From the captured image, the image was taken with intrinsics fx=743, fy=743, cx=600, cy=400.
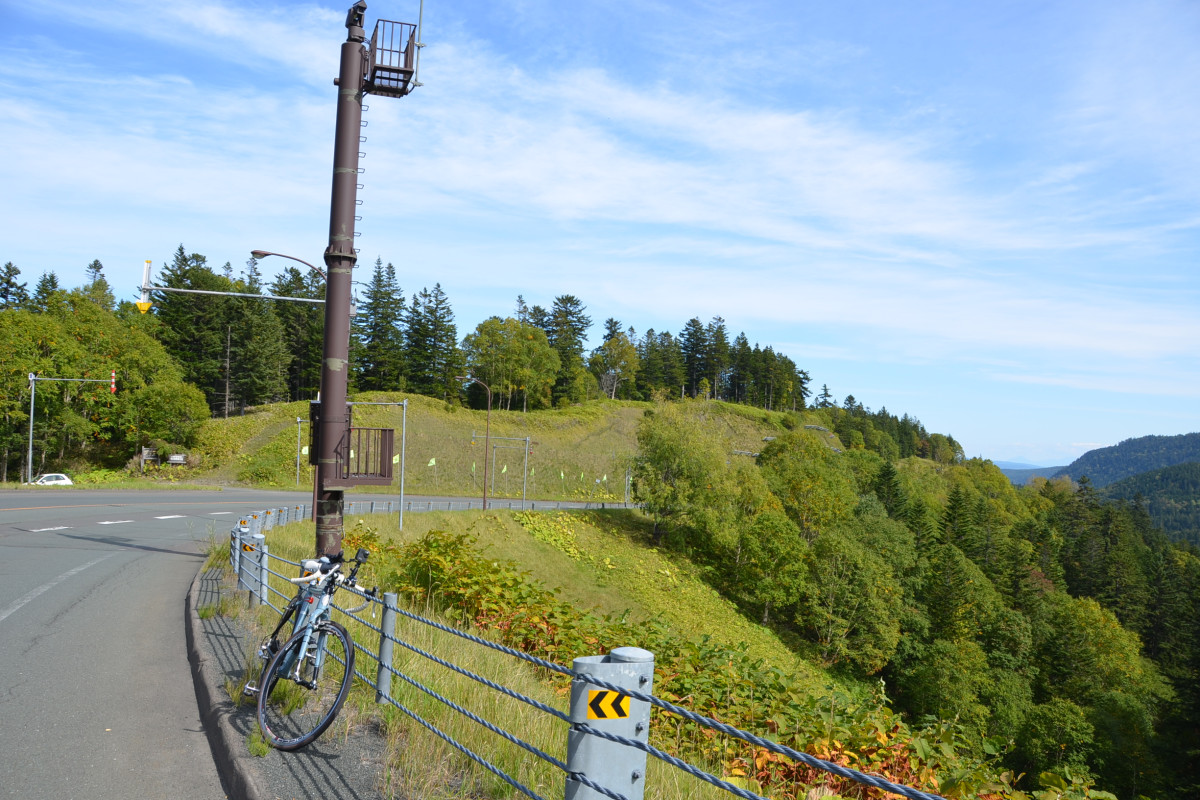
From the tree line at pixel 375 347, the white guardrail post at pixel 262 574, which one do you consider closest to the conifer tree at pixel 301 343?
the tree line at pixel 375 347

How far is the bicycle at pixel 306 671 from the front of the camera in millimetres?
4734

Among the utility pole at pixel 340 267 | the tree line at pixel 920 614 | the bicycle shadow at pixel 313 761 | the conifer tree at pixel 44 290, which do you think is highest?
the conifer tree at pixel 44 290

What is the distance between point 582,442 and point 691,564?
104ft

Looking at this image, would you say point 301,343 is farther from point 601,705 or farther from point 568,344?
point 601,705

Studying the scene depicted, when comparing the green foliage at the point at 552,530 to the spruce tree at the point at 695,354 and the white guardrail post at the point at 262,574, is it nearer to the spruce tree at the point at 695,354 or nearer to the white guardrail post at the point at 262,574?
the white guardrail post at the point at 262,574

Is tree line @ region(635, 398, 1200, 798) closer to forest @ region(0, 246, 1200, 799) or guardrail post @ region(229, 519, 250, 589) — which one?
forest @ region(0, 246, 1200, 799)

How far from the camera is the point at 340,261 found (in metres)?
8.45

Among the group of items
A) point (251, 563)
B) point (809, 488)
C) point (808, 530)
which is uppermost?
point (251, 563)

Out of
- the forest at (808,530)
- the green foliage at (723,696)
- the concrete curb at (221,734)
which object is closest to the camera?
the concrete curb at (221,734)

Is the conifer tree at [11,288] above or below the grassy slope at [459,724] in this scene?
above

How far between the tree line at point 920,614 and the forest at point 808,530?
0.55 ft

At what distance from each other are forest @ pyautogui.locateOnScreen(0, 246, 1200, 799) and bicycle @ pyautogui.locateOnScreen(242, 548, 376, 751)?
17.5 m

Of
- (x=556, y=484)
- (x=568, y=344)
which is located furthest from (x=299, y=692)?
(x=568, y=344)

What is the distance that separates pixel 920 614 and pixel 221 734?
56.2 meters
